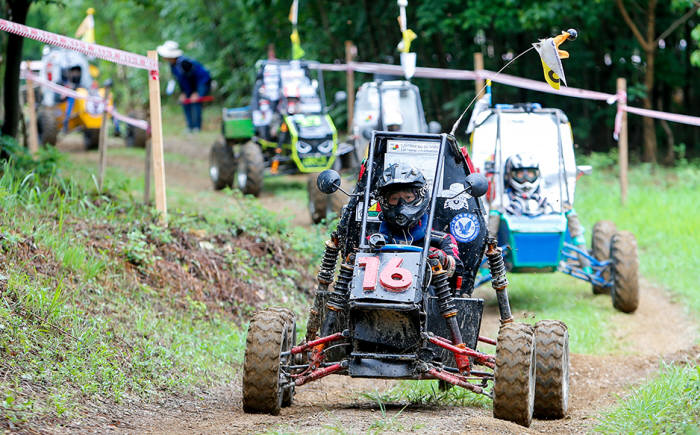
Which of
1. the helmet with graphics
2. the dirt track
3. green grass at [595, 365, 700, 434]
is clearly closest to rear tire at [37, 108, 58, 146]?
the helmet with graphics

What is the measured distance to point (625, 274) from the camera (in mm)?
10492

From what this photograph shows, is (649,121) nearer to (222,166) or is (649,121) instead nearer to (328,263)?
(222,166)

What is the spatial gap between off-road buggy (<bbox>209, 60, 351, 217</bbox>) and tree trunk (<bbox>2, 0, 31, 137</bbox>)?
5.08 metres

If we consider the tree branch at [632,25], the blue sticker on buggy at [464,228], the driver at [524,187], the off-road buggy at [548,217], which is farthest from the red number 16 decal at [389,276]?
the tree branch at [632,25]

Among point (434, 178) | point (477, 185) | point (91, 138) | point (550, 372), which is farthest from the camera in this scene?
point (91, 138)

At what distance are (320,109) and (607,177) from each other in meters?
5.61

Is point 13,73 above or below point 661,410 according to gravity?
above

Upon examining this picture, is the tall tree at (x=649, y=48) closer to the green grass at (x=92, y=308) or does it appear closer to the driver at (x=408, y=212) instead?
the green grass at (x=92, y=308)

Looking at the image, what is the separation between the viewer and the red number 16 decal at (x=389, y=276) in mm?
6281

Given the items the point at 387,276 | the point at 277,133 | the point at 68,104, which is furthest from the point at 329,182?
the point at 68,104

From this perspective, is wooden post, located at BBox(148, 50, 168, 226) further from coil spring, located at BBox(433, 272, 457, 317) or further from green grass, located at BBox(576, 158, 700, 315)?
green grass, located at BBox(576, 158, 700, 315)

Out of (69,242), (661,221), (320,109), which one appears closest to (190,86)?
(320,109)

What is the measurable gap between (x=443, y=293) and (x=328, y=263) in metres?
1.05

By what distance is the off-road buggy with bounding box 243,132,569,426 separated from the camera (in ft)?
20.5
